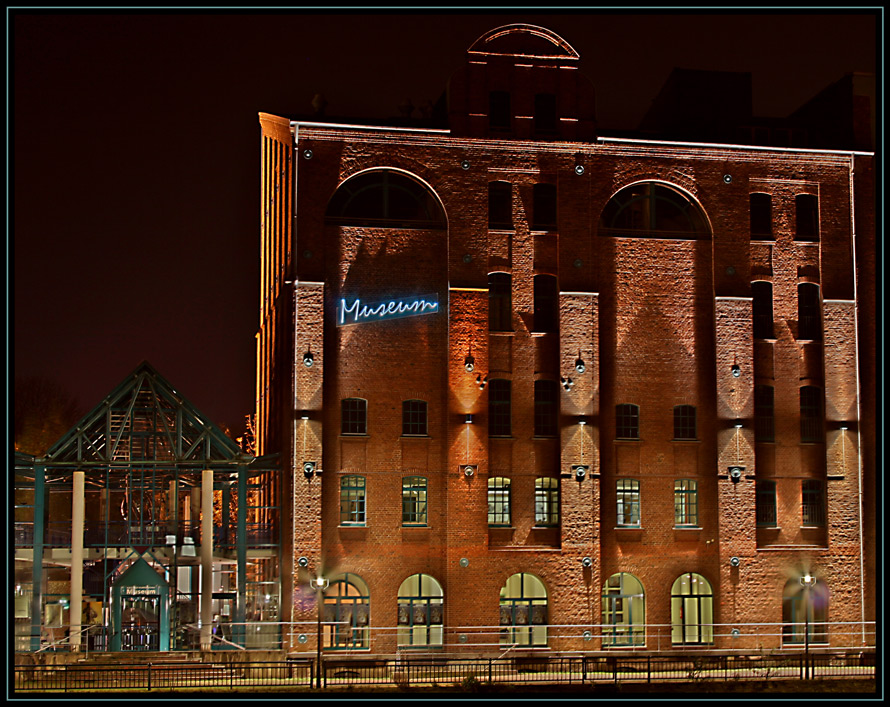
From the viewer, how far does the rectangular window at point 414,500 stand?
36.6 meters

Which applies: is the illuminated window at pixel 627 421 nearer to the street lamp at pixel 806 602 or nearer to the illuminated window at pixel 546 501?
the illuminated window at pixel 546 501

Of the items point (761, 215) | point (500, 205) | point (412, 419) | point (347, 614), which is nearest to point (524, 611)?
point (347, 614)

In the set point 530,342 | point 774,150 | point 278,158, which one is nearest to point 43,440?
point 278,158

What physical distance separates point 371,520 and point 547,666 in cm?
682

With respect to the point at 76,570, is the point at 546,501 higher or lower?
higher

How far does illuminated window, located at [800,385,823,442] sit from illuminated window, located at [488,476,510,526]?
1000 centimetres

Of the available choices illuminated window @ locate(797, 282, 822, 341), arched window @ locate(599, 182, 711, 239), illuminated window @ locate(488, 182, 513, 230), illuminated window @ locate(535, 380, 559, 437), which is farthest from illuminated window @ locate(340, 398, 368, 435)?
illuminated window @ locate(797, 282, 822, 341)

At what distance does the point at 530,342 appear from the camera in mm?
37500

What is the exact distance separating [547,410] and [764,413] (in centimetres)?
717

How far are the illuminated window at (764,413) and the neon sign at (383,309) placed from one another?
10887 millimetres

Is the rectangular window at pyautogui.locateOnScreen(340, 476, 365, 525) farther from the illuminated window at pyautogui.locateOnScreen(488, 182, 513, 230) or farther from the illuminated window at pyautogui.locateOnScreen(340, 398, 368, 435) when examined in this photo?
the illuminated window at pyautogui.locateOnScreen(488, 182, 513, 230)

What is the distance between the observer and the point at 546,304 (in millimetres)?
37969

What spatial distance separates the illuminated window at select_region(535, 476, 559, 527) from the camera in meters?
37.0

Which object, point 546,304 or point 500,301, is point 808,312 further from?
point 500,301
